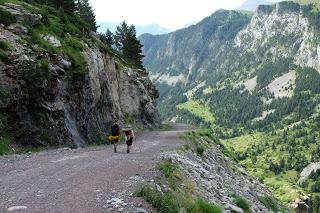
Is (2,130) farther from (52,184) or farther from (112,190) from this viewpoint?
(112,190)

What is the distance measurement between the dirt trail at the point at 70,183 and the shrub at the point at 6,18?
19052 millimetres

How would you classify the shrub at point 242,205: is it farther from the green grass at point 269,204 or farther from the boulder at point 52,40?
the boulder at point 52,40

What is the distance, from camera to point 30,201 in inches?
625

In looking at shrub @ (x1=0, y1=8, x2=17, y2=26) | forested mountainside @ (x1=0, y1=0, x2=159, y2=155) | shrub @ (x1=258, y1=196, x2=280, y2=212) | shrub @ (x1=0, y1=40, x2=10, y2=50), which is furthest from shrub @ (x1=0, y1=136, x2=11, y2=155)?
shrub @ (x1=258, y1=196, x2=280, y2=212)

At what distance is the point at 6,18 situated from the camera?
4159cm

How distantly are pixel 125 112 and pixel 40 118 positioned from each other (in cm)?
4086

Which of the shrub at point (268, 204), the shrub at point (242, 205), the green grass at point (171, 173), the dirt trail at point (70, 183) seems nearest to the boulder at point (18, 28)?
the dirt trail at point (70, 183)

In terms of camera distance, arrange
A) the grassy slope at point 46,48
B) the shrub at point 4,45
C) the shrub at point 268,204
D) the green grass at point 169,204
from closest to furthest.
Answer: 1. the green grass at point 169,204
2. the grassy slope at point 46,48
3. the shrub at point 268,204
4. the shrub at point 4,45

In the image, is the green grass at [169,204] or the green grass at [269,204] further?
the green grass at [269,204]

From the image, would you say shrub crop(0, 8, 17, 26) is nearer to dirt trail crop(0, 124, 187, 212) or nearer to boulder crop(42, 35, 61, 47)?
boulder crop(42, 35, 61, 47)

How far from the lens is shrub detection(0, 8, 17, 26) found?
135ft

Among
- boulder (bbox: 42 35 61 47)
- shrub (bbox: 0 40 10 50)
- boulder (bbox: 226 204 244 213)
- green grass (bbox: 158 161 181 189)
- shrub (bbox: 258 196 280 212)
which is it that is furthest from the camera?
boulder (bbox: 42 35 61 47)

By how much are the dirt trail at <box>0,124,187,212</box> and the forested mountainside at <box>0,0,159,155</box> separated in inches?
337

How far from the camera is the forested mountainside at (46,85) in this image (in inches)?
1374
